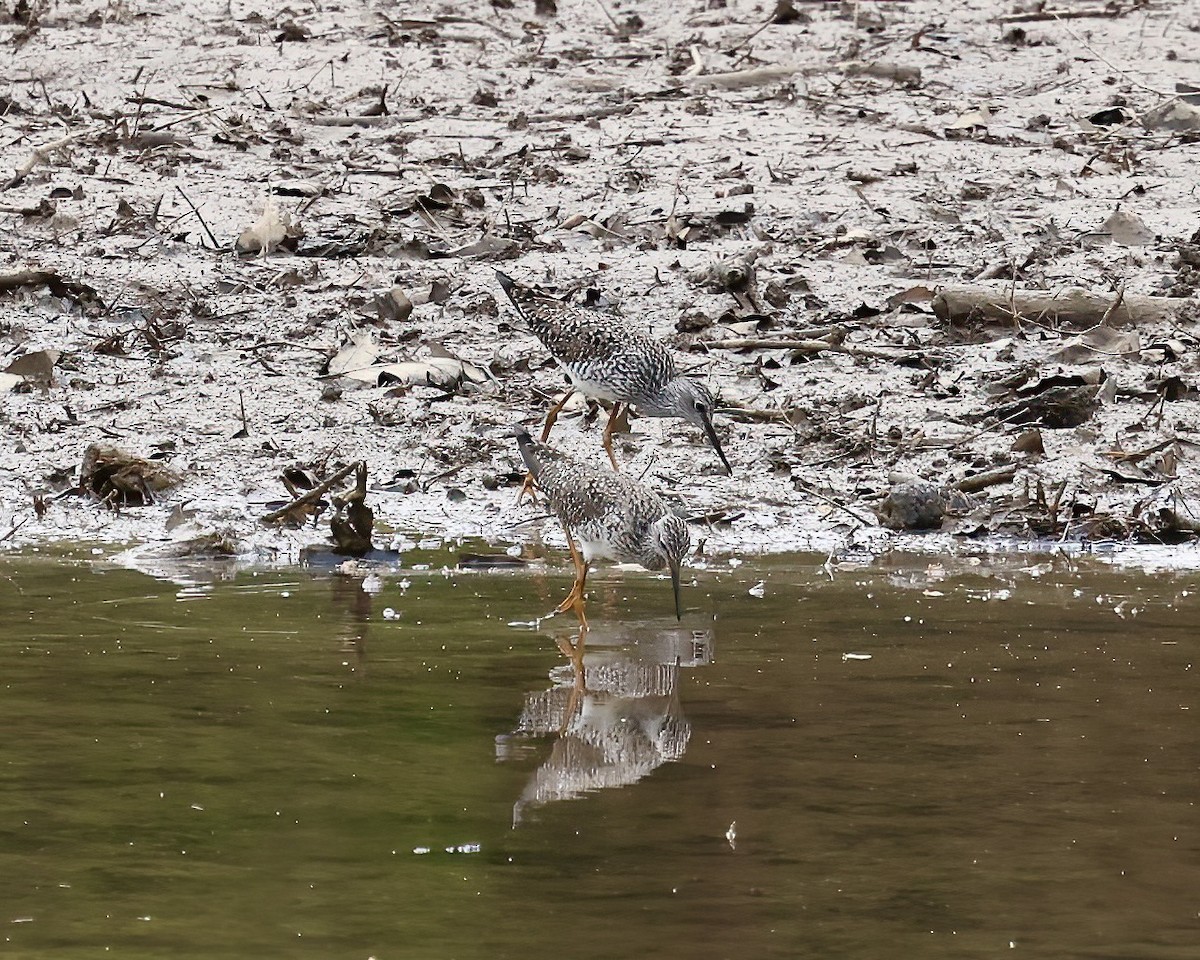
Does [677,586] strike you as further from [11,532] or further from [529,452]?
[11,532]

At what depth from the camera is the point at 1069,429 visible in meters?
9.95

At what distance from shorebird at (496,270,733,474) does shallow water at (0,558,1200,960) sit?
1.58m

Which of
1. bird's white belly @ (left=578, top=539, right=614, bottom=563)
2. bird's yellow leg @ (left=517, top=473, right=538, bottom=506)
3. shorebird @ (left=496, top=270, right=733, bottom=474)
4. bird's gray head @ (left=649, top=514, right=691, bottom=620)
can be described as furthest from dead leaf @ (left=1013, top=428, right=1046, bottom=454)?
bird's gray head @ (left=649, top=514, right=691, bottom=620)

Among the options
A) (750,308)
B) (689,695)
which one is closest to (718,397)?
(750,308)

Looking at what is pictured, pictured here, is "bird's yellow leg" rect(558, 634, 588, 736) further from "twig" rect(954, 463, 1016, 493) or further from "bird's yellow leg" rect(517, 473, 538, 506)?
"twig" rect(954, 463, 1016, 493)

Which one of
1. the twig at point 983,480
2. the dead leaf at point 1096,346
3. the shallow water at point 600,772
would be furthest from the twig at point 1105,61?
the shallow water at point 600,772

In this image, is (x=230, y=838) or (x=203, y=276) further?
(x=203, y=276)

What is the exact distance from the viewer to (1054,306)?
10.8 m

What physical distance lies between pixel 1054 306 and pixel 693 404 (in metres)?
2.55

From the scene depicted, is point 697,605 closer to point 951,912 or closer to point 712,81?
point 951,912

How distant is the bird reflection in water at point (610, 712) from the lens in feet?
17.4

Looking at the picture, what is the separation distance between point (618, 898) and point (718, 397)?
6.19 m

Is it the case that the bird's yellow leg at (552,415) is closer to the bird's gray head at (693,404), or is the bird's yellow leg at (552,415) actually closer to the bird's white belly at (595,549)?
the bird's gray head at (693,404)

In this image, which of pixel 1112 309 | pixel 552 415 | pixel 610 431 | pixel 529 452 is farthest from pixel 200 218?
pixel 1112 309
